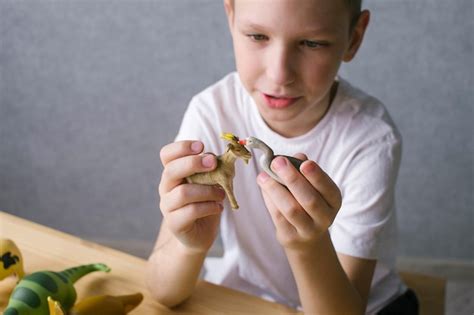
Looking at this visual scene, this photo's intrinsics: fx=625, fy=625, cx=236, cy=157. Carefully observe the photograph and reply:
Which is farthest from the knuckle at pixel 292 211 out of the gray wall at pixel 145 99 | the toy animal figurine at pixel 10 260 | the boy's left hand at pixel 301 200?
the gray wall at pixel 145 99

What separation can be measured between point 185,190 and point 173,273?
0.14 m

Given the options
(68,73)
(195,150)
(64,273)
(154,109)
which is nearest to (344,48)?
(195,150)

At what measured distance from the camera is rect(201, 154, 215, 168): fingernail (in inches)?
26.9

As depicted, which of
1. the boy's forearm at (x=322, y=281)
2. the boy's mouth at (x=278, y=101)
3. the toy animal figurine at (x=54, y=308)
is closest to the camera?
the toy animal figurine at (x=54, y=308)

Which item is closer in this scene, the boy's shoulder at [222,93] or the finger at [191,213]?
the finger at [191,213]

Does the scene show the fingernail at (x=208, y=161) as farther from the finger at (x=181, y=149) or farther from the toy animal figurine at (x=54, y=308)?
the toy animal figurine at (x=54, y=308)

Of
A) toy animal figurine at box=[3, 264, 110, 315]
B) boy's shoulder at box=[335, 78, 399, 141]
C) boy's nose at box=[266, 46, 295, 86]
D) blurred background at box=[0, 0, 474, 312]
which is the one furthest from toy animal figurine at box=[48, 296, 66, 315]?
blurred background at box=[0, 0, 474, 312]

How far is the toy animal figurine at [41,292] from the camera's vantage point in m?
0.68

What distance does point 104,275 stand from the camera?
819 mm

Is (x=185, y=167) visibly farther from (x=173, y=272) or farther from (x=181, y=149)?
(x=173, y=272)

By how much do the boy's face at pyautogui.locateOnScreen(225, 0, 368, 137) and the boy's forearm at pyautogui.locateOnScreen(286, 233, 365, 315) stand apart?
21cm

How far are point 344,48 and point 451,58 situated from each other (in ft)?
2.20

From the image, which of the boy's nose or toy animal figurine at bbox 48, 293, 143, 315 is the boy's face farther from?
toy animal figurine at bbox 48, 293, 143, 315

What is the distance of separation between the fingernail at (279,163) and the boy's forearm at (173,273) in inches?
8.5
